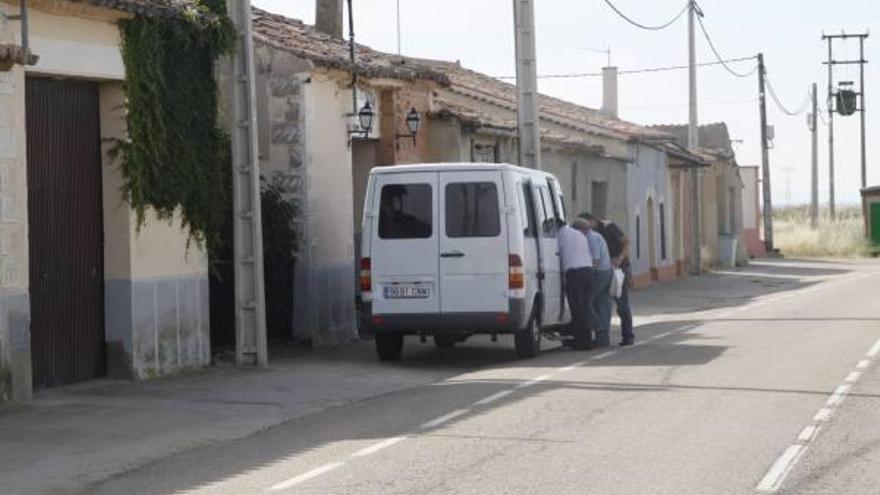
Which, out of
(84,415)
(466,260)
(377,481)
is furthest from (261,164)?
(377,481)

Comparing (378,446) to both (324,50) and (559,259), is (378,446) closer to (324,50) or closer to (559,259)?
(559,259)

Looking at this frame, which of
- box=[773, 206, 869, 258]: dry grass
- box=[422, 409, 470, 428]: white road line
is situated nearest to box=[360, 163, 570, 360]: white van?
box=[422, 409, 470, 428]: white road line

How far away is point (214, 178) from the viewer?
17.9 meters

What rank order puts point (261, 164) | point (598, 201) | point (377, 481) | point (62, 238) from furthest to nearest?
point (598, 201) → point (261, 164) → point (62, 238) → point (377, 481)

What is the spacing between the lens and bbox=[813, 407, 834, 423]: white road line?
12.3 metres

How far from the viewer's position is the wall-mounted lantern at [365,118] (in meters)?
22.2

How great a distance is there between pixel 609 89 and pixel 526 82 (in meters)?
30.9

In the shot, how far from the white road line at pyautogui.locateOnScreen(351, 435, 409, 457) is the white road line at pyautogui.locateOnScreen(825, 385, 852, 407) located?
13.2ft

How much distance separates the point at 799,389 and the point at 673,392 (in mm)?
1192

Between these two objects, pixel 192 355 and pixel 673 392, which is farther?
pixel 192 355

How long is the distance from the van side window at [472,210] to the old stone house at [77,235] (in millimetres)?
3036

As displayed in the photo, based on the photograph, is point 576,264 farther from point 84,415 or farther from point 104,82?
point 84,415

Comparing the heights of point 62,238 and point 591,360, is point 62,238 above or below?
above

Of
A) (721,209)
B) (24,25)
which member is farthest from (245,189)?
(721,209)
